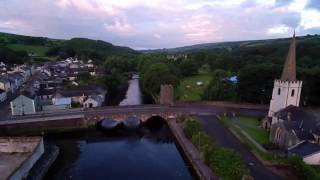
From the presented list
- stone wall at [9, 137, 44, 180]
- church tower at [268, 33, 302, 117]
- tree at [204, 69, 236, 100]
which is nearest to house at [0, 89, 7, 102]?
stone wall at [9, 137, 44, 180]

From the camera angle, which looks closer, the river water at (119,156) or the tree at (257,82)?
the river water at (119,156)

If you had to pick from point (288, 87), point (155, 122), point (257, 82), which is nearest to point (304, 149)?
point (288, 87)

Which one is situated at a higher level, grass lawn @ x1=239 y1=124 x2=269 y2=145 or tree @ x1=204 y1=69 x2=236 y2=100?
tree @ x1=204 y1=69 x2=236 y2=100

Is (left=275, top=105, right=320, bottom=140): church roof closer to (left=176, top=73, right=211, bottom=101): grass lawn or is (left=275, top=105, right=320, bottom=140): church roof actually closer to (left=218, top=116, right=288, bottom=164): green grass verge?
(left=218, top=116, right=288, bottom=164): green grass verge

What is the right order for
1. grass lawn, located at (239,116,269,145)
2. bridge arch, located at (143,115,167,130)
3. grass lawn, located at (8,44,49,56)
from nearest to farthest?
grass lawn, located at (239,116,269,145)
bridge arch, located at (143,115,167,130)
grass lawn, located at (8,44,49,56)

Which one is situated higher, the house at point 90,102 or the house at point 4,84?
the house at point 4,84

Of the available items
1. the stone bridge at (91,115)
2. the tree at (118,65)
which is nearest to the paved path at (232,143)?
the stone bridge at (91,115)

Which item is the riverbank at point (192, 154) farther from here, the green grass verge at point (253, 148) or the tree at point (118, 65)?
the tree at point (118, 65)
